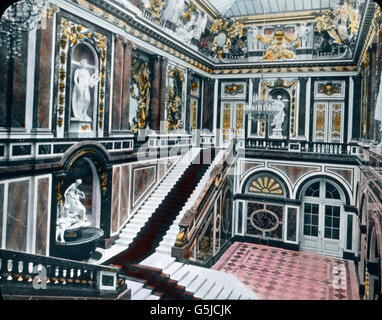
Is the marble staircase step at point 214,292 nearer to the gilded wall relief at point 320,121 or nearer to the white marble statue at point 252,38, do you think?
the gilded wall relief at point 320,121

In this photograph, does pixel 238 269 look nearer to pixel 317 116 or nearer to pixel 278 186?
pixel 278 186

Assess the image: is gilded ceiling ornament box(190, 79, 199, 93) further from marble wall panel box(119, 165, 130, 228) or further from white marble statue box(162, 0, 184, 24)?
marble wall panel box(119, 165, 130, 228)

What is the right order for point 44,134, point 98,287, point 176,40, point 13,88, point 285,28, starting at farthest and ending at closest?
1. point 285,28
2. point 176,40
3. point 44,134
4. point 98,287
5. point 13,88

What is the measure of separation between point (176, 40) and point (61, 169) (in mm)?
6892

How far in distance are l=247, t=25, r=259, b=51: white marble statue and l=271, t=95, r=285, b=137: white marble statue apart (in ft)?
8.02

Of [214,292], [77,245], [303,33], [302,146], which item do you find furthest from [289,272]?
[303,33]

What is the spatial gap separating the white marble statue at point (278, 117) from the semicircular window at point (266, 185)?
2051 mm

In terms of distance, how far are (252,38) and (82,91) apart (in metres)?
9.52

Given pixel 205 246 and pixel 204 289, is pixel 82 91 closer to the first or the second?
pixel 204 289

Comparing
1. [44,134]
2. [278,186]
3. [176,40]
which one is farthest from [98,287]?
[278,186]

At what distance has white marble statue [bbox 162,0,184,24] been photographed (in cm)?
1047

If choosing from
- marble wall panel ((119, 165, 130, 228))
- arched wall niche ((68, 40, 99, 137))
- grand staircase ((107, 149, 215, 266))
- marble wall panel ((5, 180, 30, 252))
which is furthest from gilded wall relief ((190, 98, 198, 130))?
marble wall panel ((5, 180, 30, 252))

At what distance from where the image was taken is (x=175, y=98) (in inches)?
483

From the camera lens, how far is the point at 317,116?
14.0 metres
